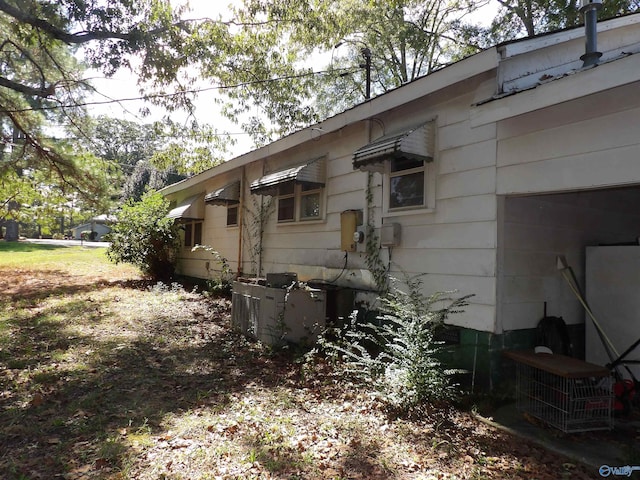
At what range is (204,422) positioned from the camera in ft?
10.7

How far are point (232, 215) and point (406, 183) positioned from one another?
546cm

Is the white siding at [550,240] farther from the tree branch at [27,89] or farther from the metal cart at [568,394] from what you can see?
the tree branch at [27,89]

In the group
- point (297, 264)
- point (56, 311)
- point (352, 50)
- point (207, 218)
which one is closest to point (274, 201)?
point (297, 264)

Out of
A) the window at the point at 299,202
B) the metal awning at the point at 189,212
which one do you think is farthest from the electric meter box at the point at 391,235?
the metal awning at the point at 189,212

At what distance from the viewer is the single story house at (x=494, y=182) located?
3139 millimetres

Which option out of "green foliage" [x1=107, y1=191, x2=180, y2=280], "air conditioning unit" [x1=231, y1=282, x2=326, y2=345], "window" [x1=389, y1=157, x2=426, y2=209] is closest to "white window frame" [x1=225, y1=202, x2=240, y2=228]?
"green foliage" [x1=107, y1=191, x2=180, y2=280]

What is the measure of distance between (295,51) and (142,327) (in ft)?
30.0

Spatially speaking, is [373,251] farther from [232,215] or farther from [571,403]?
[232,215]

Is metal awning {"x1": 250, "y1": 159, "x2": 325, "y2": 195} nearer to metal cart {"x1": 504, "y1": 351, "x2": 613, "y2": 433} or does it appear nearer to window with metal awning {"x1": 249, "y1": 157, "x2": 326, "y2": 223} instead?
window with metal awning {"x1": 249, "y1": 157, "x2": 326, "y2": 223}

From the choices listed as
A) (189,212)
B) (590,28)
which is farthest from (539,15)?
(189,212)

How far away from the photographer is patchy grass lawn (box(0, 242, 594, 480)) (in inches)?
104
